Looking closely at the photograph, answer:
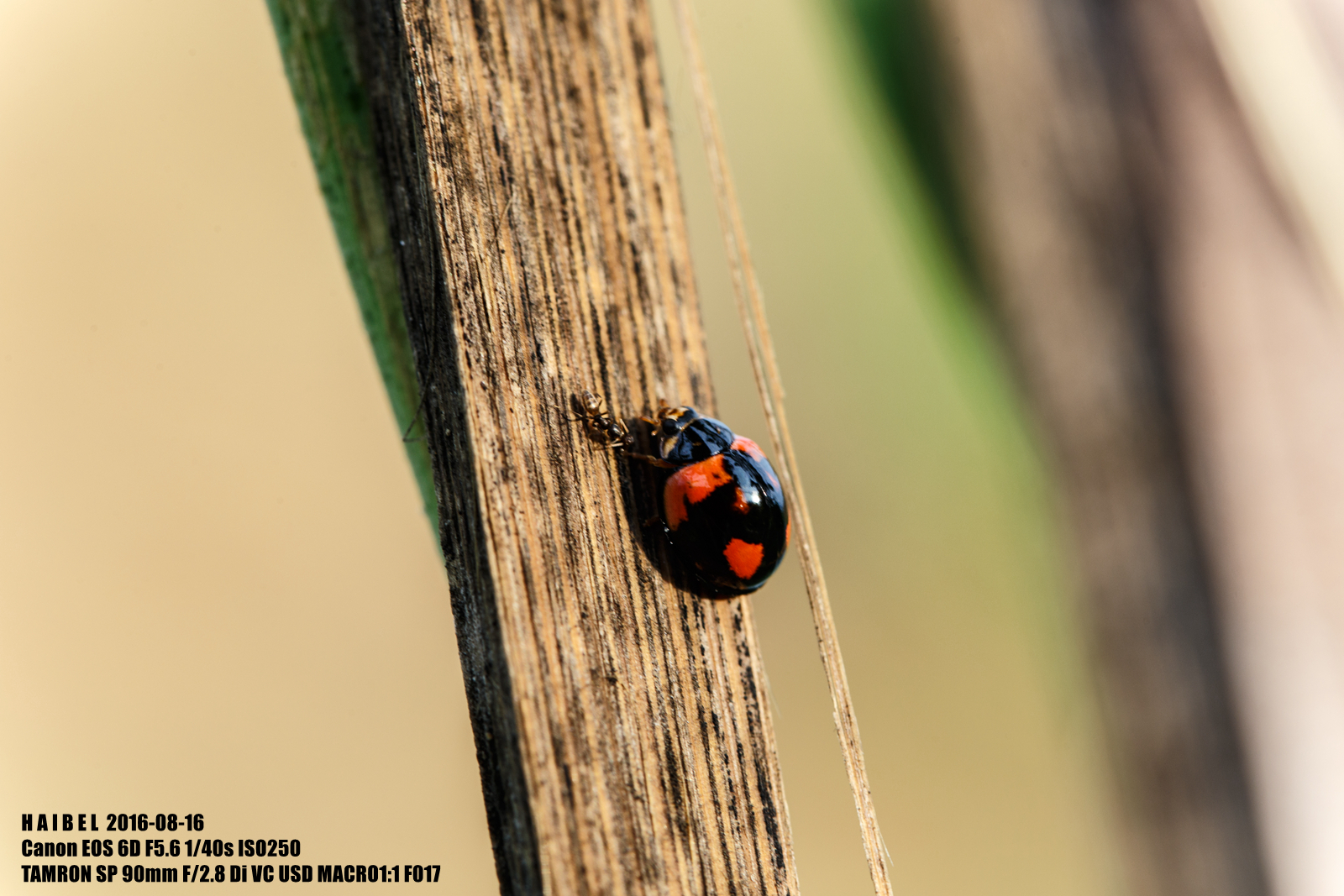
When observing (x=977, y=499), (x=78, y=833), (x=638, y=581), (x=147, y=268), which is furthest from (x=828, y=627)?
(x=977, y=499)

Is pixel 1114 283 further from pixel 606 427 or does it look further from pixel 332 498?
pixel 332 498

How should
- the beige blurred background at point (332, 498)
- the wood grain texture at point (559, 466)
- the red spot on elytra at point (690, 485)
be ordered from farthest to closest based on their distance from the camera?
the beige blurred background at point (332, 498), the red spot on elytra at point (690, 485), the wood grain texture at point (559, 466)

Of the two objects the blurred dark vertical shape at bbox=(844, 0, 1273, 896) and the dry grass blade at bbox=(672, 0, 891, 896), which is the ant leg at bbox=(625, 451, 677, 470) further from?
the blurred dark vertical shape at bbox=(844, 0, 1273, 896)

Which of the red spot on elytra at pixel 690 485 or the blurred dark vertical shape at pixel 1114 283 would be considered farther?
the blurred dark vertical shape at pixel 1114 283

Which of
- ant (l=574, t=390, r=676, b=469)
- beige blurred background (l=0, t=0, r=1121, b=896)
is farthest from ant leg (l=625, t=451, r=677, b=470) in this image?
beige blurred background (l=0, t=0, r=1121, b=896)

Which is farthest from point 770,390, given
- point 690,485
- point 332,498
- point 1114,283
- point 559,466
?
point 332,498

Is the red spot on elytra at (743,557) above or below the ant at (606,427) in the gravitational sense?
below

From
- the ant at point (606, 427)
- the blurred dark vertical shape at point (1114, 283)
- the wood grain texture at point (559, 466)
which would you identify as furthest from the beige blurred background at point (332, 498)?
the ant at point (606, 427)

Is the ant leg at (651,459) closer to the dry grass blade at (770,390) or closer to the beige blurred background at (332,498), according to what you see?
the dry grass blade at (770,390)
